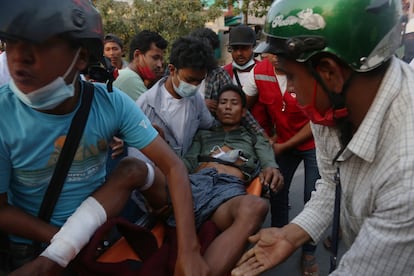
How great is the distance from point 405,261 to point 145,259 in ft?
3.87

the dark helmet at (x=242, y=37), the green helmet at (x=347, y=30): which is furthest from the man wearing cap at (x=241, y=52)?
the green helmet at (x=347, y=30)

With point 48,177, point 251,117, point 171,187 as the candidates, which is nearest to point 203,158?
point 251,117

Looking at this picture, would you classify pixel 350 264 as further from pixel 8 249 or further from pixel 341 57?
pixel 8 249

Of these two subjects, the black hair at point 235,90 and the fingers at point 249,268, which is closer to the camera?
the fingers at point 249,268

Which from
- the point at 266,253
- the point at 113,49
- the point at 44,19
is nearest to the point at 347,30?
the point at 266,253

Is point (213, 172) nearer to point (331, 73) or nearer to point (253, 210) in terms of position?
point (253, 210)

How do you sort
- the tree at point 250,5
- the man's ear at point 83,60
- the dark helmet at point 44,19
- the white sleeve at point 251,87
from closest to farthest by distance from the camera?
1. the dark helmet at point 44,19
2. the man's ear at point 83,60
3. the white sleeve at point 251,87
4. the tree at point 250,5

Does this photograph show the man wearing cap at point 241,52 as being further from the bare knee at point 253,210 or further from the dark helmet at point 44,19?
the dark helmet at point 44,19

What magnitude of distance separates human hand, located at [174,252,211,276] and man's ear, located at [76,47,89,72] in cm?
93

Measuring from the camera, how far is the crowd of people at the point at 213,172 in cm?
115

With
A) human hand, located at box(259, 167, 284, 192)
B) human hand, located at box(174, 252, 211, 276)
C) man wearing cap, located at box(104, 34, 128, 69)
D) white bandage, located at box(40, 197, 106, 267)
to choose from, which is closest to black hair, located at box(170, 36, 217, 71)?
human hand, located at box(259, 167, 284, 192)

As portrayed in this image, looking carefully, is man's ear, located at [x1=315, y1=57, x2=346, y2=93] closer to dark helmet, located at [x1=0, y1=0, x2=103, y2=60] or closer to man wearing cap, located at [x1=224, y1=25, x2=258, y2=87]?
dark helmet, located at [x1=0, y1=0, x2=103, y2=60]

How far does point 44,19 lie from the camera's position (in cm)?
134

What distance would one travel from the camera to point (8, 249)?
1.66m
